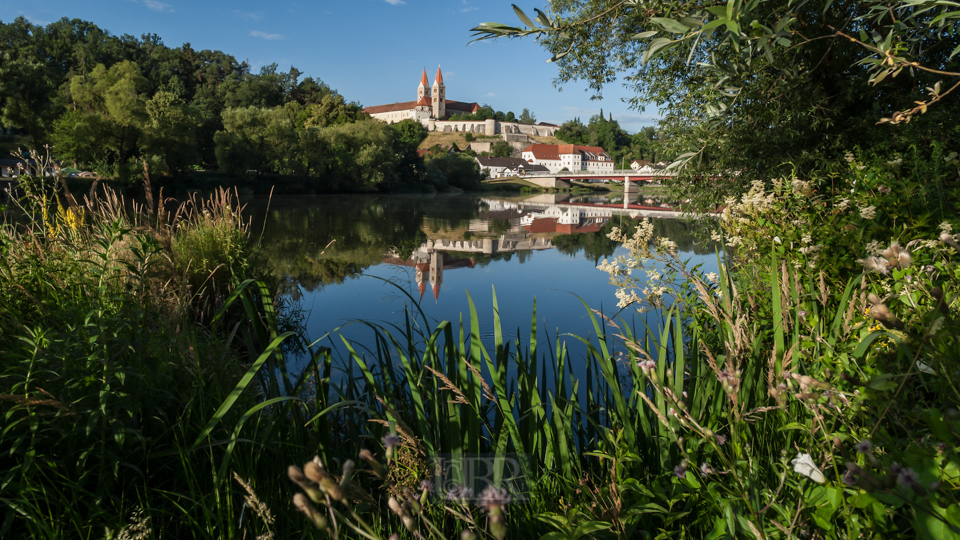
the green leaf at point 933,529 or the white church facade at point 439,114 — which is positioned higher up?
the white church facade at point 439,114

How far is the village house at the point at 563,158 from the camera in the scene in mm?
97625

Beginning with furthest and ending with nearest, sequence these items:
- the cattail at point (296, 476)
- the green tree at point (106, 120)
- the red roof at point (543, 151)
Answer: the red roof at point (543, 151) → the green tree at point (106, 120) → the cattail at point (296, 476)

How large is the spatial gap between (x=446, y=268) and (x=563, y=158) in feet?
307

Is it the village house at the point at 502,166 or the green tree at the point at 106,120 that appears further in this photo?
the village house at the point at 502,166

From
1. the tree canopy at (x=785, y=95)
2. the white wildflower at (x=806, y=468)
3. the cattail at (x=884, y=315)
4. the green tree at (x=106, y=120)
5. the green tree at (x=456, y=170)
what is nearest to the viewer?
the cattail at (x=884, y=315)

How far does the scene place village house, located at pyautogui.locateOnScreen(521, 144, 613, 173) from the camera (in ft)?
320

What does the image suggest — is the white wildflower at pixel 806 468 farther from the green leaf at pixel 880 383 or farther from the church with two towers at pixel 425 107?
the church with two towers at pixel 425 107

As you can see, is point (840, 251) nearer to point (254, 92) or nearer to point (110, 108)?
point (110, 108)

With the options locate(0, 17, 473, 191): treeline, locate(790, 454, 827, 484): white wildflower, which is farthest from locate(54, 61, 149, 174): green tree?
locate(790, 454, 827, 484): white wildflower

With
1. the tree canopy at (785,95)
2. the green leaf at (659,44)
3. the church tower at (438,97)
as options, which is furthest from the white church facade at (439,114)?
the green leaf at (659,44)

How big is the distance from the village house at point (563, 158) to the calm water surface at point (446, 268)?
81.8 meters

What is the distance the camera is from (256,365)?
4.45 ft

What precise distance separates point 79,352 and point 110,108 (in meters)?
26.8

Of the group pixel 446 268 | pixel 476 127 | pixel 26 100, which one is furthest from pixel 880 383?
pixel 476 127
